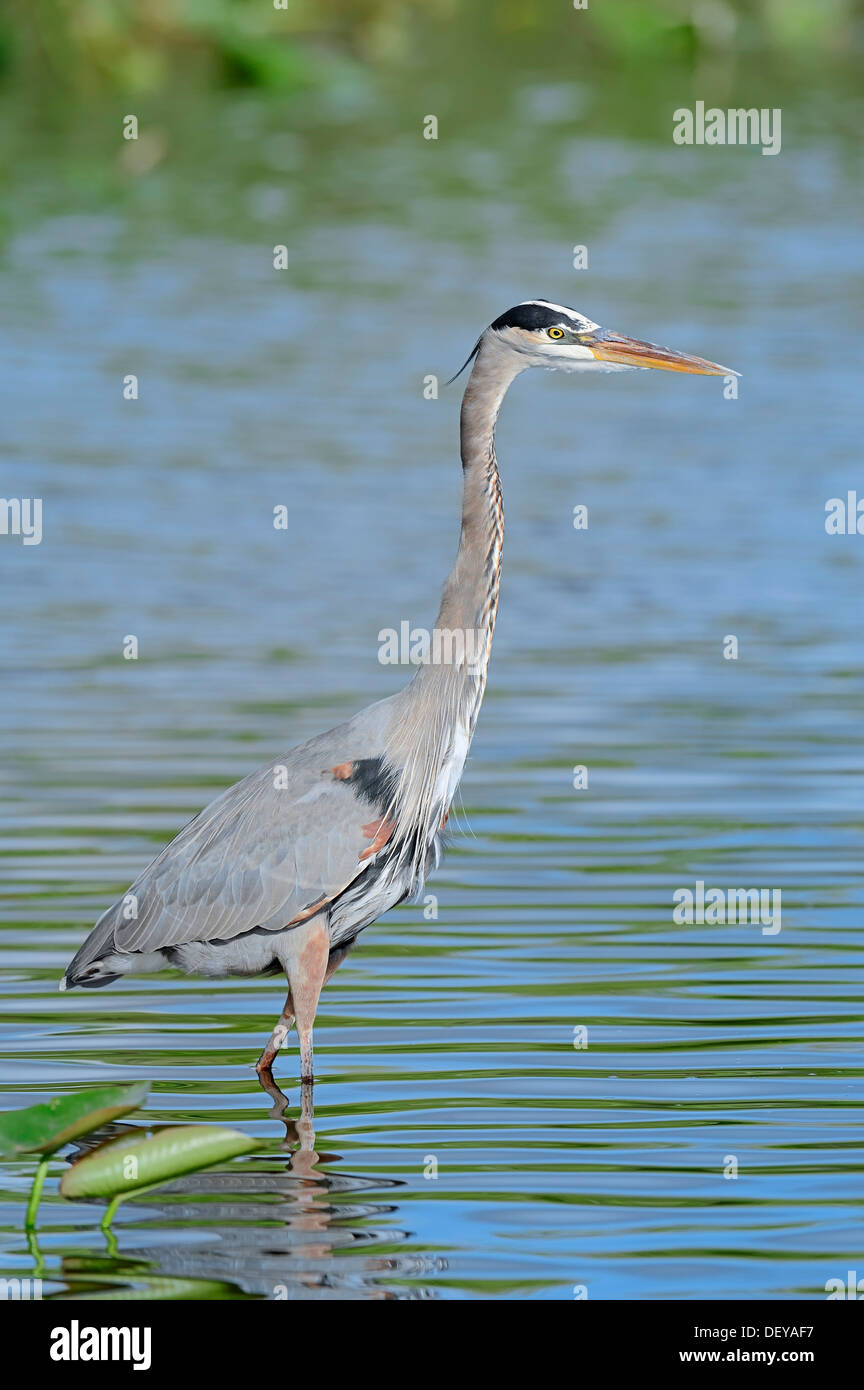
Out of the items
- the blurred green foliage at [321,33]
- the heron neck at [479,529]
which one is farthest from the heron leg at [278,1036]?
the blurred green foliage at [321,33]

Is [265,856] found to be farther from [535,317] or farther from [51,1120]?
[535,317]

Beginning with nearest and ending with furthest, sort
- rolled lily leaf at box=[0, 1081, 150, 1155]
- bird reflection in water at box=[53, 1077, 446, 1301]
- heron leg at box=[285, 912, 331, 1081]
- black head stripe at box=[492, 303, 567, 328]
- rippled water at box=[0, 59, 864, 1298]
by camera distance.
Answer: rolled lily leaf at box=[0, 1081, 150, 1155], bird reflection in water at box=[53, 1077, 446, 1301], rippled water at box=[0, 59, 864, 1298], heron leg at box=[285, 912, 331, 1081], black head stripe at box=[492, 303, 567, 328]

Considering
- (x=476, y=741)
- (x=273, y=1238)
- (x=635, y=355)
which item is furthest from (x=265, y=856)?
(x=476, y=741)

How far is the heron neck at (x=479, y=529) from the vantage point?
797cm

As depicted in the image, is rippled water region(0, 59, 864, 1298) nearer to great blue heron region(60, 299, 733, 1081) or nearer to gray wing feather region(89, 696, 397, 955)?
great blue heron region(60, 299, 733, 1081)

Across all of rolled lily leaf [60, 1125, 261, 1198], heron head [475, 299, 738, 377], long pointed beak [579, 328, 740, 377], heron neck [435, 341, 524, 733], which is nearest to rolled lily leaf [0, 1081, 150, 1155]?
rolled lily leaf [60, 1125, 261, 1198]

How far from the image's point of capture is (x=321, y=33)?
4069cm

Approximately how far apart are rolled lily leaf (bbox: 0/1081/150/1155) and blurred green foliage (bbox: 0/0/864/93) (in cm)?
2577

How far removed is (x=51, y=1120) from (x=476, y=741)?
5.48m

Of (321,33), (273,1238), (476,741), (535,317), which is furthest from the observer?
(321,33)

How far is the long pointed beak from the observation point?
8195 mm

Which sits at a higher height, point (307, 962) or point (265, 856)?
point (265, 856)

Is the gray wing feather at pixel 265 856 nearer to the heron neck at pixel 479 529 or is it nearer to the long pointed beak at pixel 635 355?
the heron neck at pixel 479 529
